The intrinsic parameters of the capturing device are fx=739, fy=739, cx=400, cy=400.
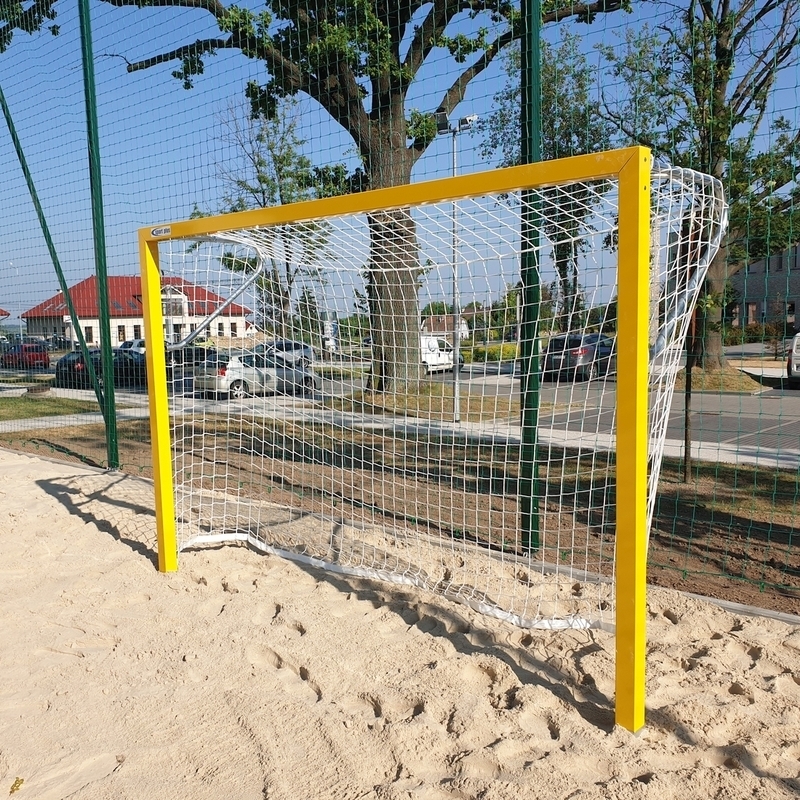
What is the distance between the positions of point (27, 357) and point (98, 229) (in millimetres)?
7455

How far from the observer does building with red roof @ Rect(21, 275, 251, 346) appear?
16.3ft

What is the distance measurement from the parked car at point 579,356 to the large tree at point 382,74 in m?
0.90

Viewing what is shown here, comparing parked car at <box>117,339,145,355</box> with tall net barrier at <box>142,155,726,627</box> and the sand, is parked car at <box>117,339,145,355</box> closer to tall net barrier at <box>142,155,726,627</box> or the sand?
tall net barrier at <box>142,155,726,627</box>

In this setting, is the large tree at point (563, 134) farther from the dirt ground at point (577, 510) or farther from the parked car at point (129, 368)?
the parked car at point (129, 368)

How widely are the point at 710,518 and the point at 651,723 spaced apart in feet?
8.77

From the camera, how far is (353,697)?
112 inches

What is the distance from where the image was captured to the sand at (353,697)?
233 cm

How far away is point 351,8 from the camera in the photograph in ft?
18.3

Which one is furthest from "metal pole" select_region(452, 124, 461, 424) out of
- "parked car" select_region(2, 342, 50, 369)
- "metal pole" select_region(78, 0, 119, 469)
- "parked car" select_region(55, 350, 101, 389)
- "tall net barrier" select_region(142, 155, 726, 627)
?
"parked car" select_region(2, 342, 50, 369)

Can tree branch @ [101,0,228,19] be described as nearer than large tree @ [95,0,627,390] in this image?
No

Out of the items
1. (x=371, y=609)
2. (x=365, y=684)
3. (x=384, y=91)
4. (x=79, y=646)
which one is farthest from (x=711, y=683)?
(x=384, y=91)

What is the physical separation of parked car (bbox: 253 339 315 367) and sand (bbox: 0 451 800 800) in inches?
69.9

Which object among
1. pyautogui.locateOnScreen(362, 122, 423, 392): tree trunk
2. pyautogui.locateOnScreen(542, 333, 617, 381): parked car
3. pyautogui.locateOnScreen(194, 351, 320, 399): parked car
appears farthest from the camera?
pyautogui.locateOnScreen(194, 351, 320, 399): parked car

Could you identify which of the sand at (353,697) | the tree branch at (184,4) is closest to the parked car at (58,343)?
the tree branch at (184,4)
